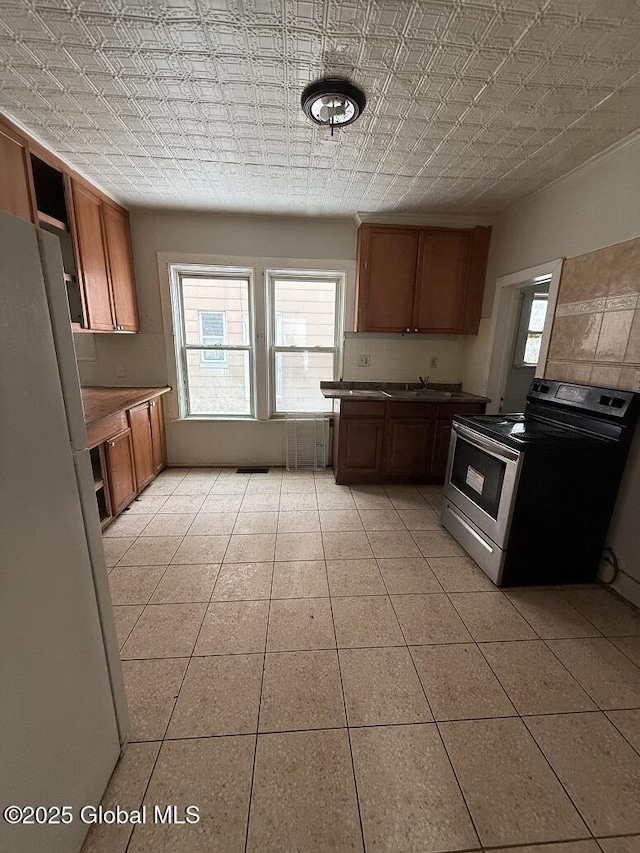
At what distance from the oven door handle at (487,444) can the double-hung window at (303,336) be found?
5.57 feet

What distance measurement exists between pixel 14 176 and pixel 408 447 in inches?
130

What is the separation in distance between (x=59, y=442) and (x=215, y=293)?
9.76 ft

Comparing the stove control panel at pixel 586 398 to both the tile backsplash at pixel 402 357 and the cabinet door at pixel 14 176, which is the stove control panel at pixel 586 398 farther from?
the cabinet door at pixel 14 176

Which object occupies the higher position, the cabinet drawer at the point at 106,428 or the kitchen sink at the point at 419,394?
the kitchen sink at the point at 419,394

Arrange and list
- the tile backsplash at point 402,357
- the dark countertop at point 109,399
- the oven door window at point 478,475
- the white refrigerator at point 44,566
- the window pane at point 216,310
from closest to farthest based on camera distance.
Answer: the white refrigerator at point 44,566 → the oven door window at point 478,475 → the dark countertop at point 109,399 → the window pane at point 216,310 → the tile backsplash at point 402,357

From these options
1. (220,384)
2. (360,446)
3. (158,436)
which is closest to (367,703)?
(360,446)

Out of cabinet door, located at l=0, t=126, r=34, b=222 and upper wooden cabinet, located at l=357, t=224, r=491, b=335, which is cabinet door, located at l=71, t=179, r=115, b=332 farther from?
upper wooden cabinet, located at l=357, t=224, r=491, b=335

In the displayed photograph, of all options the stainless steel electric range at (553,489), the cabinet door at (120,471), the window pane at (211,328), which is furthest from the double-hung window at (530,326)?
the cabinet door at (120,471)

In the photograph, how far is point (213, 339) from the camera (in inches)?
138

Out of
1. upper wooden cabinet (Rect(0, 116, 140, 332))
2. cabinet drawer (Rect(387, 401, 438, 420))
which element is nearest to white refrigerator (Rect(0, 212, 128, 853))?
upper wooden cabinet (Rect(0, 116, 140, 332))

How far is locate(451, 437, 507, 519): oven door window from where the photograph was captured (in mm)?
1938

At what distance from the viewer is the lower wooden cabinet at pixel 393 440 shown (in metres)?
3.15

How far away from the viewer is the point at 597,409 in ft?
6.25

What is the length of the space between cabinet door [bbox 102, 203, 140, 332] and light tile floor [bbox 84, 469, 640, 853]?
2.02 metres
